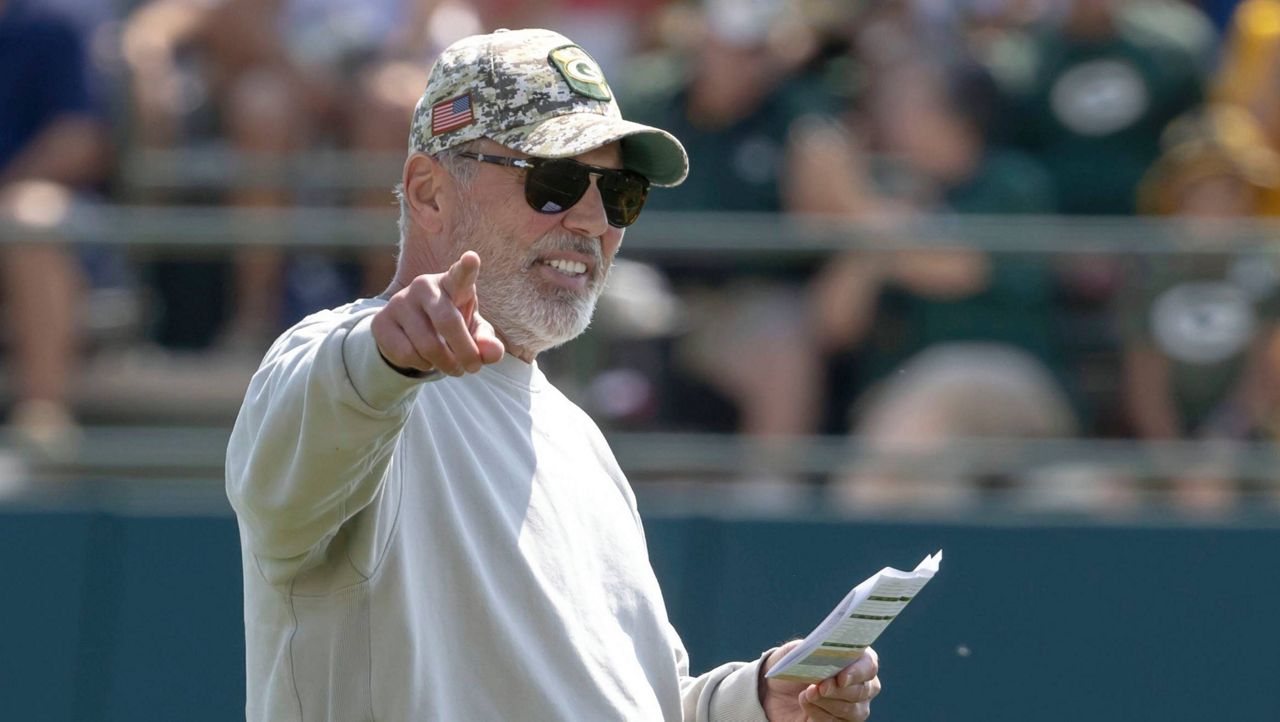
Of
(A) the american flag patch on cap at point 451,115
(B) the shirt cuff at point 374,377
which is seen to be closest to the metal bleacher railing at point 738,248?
(A) the american flag patch on cap at point 451,115

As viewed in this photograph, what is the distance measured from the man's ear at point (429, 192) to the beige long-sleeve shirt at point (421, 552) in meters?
0.26

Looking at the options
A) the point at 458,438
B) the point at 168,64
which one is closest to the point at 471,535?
the point at 458,438

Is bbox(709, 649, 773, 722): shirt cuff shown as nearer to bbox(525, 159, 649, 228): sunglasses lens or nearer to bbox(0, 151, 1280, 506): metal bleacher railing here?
bbox(525, 159, 649, 228): sunglasses lens

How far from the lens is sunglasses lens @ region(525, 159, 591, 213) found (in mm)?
2910

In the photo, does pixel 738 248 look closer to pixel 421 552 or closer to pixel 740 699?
pixel 740 699

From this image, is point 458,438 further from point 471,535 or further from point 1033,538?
point 1033,538

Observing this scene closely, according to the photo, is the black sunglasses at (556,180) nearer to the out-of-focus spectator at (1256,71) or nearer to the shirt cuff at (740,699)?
the shirt cuff at (740,699)

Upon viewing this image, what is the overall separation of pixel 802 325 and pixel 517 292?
3.03m

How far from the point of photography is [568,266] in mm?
2984

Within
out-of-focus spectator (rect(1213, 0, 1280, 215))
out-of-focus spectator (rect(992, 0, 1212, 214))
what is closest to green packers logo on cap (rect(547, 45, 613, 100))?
out-of-focus spectator (rect(992, 0, 1212, 214))

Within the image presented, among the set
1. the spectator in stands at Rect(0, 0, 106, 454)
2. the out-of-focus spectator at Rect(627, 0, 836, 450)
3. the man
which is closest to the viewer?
the man

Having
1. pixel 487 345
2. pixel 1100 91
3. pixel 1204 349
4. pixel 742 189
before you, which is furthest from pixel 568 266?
pixel 1100 91

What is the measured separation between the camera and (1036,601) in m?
5.53

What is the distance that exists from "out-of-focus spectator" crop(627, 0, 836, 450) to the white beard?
9.63 ft
